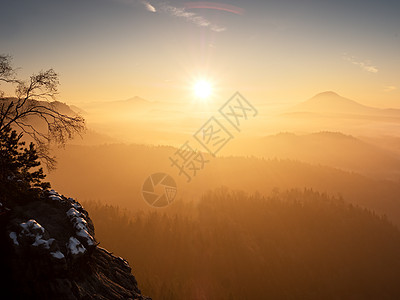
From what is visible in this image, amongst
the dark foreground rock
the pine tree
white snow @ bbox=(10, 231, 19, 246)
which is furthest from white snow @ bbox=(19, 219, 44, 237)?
the pine tree

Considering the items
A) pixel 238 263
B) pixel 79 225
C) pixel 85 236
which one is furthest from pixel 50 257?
pixel 238 263

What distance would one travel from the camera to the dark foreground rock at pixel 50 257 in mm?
11531

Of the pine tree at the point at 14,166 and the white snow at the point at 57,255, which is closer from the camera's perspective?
the white snow at the point at 57,255

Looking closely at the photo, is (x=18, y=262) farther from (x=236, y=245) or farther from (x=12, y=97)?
(x=236, y=245)

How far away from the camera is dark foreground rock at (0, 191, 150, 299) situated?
11.5 m

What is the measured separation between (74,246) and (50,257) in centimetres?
117

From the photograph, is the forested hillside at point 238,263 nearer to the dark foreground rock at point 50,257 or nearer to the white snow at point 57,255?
the dark foreground rock at point 50,257

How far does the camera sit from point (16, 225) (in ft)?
40.3

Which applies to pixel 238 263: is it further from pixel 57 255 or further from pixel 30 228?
pixel 30 228

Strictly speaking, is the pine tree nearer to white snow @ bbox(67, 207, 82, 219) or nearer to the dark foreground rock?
the dark foreground rock

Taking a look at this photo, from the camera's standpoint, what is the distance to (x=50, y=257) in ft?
38.8

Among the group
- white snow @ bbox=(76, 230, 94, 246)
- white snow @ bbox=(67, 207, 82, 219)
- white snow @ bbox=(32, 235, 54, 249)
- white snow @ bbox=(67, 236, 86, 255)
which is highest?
→ white snow @ bbox=(67, 207, 82, 219)

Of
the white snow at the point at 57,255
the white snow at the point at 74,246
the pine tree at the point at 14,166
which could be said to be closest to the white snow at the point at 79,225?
the white snow at the point at 74,246

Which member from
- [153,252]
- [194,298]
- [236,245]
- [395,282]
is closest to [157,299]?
[194,298]
